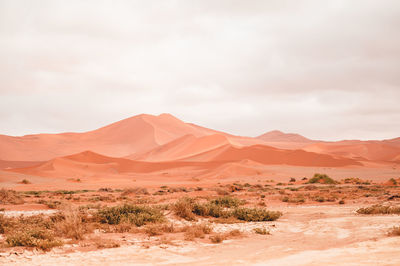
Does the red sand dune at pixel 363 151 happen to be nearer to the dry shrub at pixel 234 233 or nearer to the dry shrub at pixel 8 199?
the dry shrub at pixel 8 199

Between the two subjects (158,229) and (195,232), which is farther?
(158,229)

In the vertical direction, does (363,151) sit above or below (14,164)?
above

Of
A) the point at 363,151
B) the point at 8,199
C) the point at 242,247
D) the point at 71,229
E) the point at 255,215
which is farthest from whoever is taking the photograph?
the point at 363,151

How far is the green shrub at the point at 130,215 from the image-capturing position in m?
10.7

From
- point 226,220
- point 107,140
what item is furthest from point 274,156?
point 107,140

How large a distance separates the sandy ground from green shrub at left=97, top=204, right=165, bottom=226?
2.22 meters

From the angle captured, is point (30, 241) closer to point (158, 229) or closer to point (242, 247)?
point (158, 229)

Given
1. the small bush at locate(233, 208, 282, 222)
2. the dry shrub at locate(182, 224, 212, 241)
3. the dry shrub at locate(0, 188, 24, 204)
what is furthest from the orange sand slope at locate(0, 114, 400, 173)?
the dry shrub at locate(182, 224, 212, 241)

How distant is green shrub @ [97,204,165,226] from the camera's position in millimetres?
10659

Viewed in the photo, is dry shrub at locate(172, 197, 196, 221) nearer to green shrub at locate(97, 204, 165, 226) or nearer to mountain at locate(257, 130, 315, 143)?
green shrub at locate(97, 204, 165, 226)

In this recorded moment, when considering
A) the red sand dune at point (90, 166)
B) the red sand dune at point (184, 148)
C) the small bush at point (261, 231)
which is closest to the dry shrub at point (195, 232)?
the small bush at point (261, 231)

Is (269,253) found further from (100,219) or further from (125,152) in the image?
(125,152)

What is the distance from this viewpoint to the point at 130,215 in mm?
10984

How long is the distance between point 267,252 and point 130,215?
512 cm
